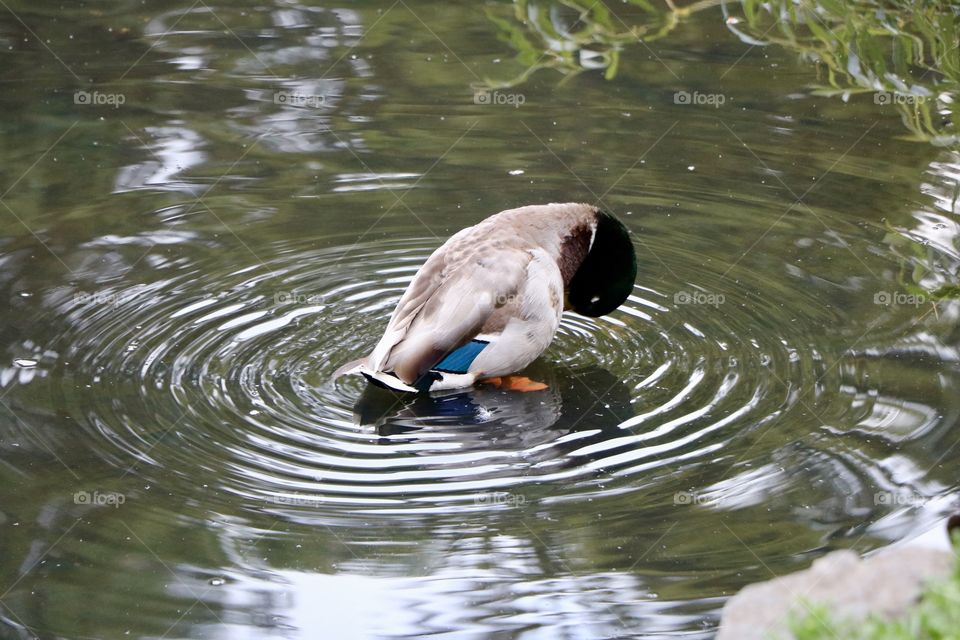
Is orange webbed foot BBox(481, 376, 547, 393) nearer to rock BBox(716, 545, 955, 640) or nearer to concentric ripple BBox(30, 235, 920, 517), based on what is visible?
concentric ripple BBox(30, 235, 920, 517)

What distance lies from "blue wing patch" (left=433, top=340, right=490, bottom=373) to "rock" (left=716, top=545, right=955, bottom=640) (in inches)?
95.1

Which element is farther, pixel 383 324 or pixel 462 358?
pixel 383 324

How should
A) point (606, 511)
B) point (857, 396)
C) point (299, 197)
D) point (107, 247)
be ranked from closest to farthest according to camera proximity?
point (606, 511) < point (857, 396) < point (107, 247) < point (299, 197)

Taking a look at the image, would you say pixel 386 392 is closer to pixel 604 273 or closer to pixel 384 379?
pixel 384 379

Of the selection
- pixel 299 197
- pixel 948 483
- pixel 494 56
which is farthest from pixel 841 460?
pixel 494 56

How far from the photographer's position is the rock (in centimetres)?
323

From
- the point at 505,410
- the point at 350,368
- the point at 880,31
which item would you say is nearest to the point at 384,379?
the point at 350,368

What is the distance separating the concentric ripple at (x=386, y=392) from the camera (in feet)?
16.5

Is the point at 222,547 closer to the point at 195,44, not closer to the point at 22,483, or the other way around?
the point at 22,483

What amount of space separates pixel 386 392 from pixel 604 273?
4.09 feet

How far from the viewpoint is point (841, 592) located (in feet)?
10.9

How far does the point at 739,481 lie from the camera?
497 centimetres

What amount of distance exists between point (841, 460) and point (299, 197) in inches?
150

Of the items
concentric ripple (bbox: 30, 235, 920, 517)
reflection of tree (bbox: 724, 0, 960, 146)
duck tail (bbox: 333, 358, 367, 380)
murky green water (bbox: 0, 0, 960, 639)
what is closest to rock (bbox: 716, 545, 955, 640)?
murky green water (bbox: 0, 0, 960, 639)
